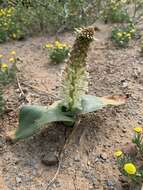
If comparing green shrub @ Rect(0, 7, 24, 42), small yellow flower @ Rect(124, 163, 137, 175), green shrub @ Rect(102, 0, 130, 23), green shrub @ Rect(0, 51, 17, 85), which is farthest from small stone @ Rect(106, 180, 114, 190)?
green shrub @ Rect(102, 0, 130, 23)

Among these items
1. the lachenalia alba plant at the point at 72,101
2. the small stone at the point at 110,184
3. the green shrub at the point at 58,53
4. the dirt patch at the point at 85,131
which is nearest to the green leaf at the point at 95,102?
the lachenalia alba plant at the point at 72,101

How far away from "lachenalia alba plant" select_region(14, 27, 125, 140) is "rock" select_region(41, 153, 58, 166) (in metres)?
0.21

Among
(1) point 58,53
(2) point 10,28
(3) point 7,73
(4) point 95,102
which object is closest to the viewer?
(4) point 95,102

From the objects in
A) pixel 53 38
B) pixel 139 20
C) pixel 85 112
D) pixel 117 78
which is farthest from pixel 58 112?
pixel 139 20

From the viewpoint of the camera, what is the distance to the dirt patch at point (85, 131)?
298 centimetres

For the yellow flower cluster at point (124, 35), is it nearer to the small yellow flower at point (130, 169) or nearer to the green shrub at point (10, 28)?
the green shrub at point (10, 28)

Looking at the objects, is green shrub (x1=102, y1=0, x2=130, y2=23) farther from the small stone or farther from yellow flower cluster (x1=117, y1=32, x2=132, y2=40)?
the small stone

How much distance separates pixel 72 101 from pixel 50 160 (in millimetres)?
499

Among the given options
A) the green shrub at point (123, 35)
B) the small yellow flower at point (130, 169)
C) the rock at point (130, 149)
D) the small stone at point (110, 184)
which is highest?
the green shrub at point (123, 35)

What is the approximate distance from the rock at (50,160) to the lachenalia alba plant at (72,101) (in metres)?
0.21

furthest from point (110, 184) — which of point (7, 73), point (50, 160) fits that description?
point (7, 73)

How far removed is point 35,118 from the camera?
3.20m

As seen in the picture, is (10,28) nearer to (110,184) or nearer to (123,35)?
(123,35)

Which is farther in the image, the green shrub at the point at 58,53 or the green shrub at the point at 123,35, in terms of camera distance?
the green shrub at the point at 123,35
